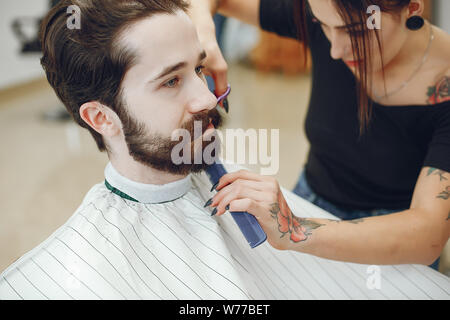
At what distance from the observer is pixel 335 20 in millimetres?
1014

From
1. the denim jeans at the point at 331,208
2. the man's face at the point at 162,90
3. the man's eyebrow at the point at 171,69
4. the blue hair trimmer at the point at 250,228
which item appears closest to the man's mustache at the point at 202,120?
the man's face at the point at 162,90

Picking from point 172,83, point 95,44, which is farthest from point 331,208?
point 95,44

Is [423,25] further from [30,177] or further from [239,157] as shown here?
[30,177]

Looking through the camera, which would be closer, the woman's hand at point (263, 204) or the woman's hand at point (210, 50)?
the woman's hand at point (263, 204)

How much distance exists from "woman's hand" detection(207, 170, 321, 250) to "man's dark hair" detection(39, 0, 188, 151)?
0.30 meters

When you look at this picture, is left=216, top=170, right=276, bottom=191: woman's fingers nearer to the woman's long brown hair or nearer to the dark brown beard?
the dark brown beard

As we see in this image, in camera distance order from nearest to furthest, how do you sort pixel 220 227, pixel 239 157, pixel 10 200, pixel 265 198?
pixel 265 198
pixel 220 227
pixel 10 200
pixel 239 157

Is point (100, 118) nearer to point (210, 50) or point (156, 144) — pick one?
point (156, 144)

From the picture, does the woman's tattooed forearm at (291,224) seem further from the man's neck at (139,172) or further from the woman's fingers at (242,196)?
the man's neck at (139,172)

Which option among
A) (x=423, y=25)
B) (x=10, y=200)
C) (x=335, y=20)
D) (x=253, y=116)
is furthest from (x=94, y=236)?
(x=253, y=116)

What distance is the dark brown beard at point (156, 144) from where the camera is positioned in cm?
97

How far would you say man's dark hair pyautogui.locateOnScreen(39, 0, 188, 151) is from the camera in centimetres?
89

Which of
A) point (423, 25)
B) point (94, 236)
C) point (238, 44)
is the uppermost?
point (423, 25)

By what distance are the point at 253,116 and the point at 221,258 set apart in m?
3.02
